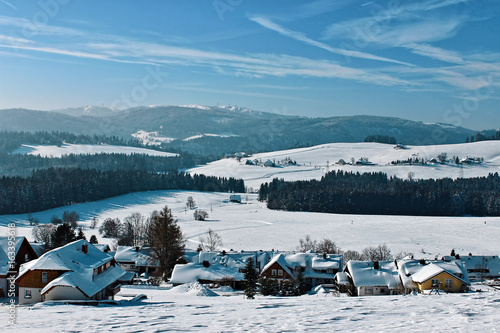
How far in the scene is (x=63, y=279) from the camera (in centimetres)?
2200

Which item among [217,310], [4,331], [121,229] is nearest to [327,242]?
[121,229]

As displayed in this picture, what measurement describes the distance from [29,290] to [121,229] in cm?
5178

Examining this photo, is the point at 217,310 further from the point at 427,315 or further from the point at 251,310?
the point at 427,315

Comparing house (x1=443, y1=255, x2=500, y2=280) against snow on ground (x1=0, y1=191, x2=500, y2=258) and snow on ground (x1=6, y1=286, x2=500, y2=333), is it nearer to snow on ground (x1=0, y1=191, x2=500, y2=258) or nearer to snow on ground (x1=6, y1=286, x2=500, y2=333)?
snow on ground (x1=0, y1=191, x2=500, y2=258)

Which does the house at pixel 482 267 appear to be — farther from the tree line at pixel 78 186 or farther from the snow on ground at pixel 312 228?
the tree line at pixel 78 186

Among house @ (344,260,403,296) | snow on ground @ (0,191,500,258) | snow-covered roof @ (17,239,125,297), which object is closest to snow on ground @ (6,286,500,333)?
snow-covered roof @ (17,239,125,297)

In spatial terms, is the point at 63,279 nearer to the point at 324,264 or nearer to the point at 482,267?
the point at 324,264

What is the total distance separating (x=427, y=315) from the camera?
12.9m

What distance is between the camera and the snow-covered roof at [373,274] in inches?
1282

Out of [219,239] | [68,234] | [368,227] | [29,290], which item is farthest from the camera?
[368,227]

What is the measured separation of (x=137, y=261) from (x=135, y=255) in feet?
3.91

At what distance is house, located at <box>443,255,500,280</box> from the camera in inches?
1740

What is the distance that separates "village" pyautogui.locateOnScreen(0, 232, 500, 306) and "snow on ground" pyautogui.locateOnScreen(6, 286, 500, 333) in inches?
265

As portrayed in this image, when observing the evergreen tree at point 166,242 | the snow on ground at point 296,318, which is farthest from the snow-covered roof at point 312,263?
the snow on ground at point 296,318
